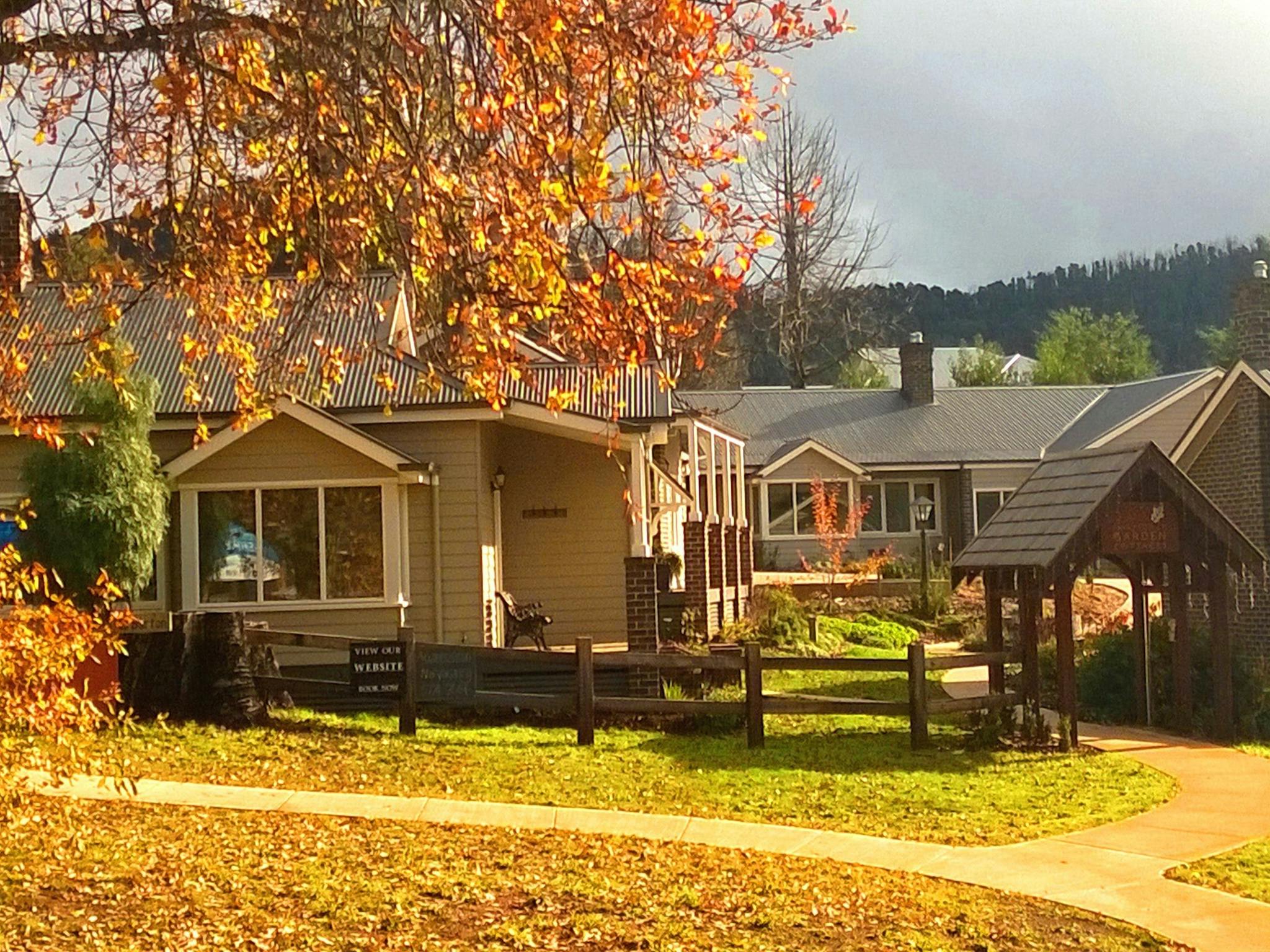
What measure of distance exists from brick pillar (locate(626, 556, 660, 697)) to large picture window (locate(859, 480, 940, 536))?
26.1m

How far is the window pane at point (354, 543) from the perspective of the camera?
1916cm

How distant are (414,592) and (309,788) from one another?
22.7 feet

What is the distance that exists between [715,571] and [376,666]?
34.2ft

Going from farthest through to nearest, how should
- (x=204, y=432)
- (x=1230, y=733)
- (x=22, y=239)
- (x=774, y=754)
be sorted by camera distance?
1. (x=22, y=239)
2. (x=1230, y=733)
3. (x=774, y=754)
4. (x=204, y=432)

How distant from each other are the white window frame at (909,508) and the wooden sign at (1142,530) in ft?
91.0

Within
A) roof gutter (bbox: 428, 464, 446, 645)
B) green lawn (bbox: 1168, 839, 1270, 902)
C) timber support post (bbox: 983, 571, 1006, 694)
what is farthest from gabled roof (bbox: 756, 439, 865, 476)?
green lawn (bbox: 1168, 839, 1270, 902)

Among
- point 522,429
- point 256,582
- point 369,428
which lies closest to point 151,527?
point 256,582

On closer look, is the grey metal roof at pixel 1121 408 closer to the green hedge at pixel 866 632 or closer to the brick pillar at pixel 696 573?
the green hedge at pixel 866 632

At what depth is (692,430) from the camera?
22.7 metres

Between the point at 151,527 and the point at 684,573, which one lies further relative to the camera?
the point at 684,573

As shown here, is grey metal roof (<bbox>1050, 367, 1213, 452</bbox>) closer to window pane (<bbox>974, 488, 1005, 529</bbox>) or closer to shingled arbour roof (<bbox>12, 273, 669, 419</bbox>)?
window pane (<bbox>974, 488, 1005, 529</bbox>)

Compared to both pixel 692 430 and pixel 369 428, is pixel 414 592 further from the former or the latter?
pixel 692 430

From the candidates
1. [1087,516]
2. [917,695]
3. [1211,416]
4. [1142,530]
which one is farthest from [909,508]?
[917,695]

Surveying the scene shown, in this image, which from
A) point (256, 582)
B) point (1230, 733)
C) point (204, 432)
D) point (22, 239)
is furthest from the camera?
point (22, 239)
